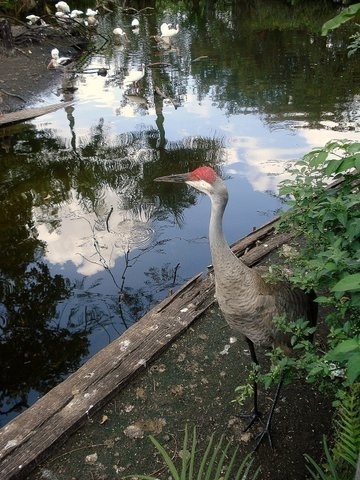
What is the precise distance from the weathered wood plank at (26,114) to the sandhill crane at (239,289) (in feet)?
24.3

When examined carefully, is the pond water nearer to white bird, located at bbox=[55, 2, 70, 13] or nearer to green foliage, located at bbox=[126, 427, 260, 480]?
green foliage, located at bbox=[126, 427, 260, 480]

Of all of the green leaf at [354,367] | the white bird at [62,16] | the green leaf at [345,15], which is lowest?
the green leaf at [354,367]

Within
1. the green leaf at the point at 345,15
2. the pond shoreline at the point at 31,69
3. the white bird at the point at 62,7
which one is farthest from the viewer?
the white bird at the point at 62,7

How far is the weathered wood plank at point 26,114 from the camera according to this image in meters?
9.42

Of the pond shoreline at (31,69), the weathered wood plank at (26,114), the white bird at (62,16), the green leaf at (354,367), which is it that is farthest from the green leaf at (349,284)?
the white bird at (62,16)

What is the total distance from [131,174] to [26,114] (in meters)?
3.47

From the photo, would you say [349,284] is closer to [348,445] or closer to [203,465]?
[203,465]

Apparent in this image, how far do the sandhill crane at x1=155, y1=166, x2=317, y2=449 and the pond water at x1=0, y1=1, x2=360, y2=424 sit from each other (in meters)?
2.01

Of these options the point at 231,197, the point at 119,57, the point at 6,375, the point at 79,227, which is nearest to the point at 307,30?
the point at 119,57

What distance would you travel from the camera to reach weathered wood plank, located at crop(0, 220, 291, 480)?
9.86ft

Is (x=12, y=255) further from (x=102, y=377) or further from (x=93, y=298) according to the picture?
(x=102, y=377)

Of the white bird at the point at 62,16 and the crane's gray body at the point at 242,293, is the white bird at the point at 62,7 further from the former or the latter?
the crane's gray body at the point at 242,293

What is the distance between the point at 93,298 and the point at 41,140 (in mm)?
4871

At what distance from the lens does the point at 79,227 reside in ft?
20.7
